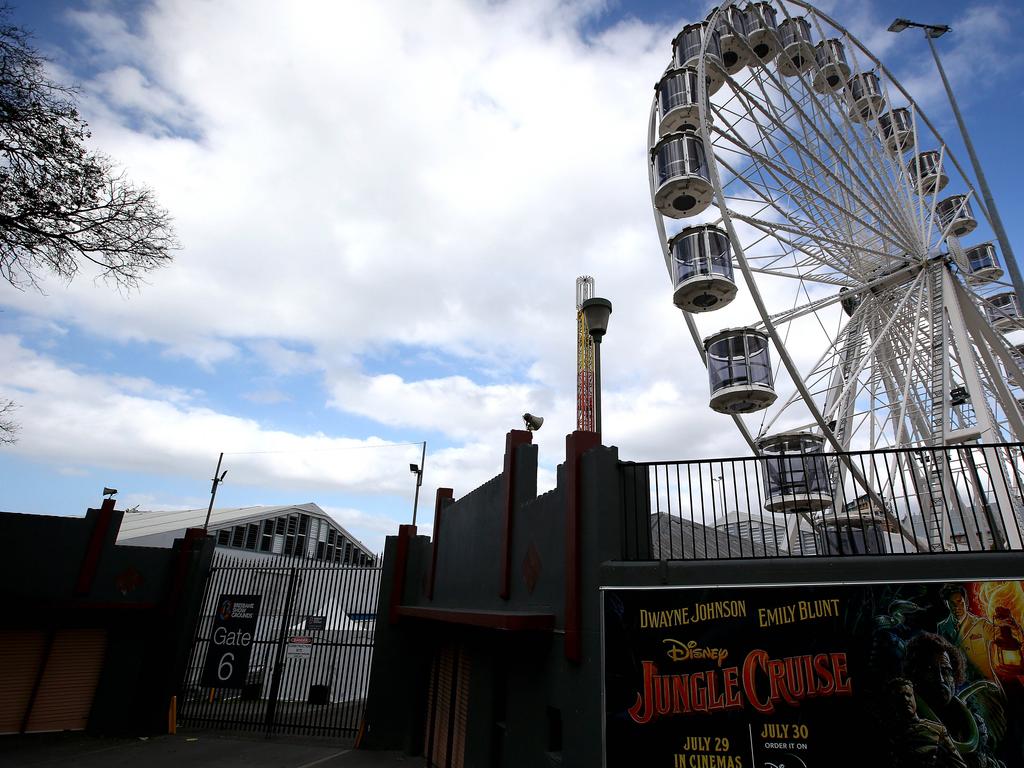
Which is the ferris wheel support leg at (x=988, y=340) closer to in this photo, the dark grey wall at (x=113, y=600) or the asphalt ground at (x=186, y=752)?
the asphalt ground at (x=186, y=752)

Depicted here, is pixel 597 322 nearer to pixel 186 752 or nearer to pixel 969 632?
pixel 969 632

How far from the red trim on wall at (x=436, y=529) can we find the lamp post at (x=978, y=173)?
12579mm

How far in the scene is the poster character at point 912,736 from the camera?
213 inches

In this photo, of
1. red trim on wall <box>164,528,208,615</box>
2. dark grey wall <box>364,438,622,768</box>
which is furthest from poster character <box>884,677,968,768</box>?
red trim on wall <box>164,528,208,615</box>

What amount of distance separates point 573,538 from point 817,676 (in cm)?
289

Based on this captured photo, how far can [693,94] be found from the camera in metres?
17.1

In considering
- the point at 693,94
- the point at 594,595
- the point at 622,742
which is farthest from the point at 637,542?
the point at 693,94

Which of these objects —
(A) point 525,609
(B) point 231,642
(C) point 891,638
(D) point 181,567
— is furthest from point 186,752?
(C) point 891,638

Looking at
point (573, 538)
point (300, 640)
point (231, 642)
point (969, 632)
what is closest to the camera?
point (969, 632)

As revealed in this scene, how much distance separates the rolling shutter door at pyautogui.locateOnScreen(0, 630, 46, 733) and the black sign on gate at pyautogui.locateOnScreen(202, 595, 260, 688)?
12.9 feet

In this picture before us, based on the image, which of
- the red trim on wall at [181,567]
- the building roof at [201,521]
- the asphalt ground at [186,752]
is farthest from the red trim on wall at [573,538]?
the building roof at [201,521]

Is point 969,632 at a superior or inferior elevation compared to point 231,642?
A: superior

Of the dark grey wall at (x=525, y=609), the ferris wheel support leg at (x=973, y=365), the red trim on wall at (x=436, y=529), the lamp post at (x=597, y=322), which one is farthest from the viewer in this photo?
the red trim on wall at (x=436, y=529)

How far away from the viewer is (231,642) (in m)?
16.1
